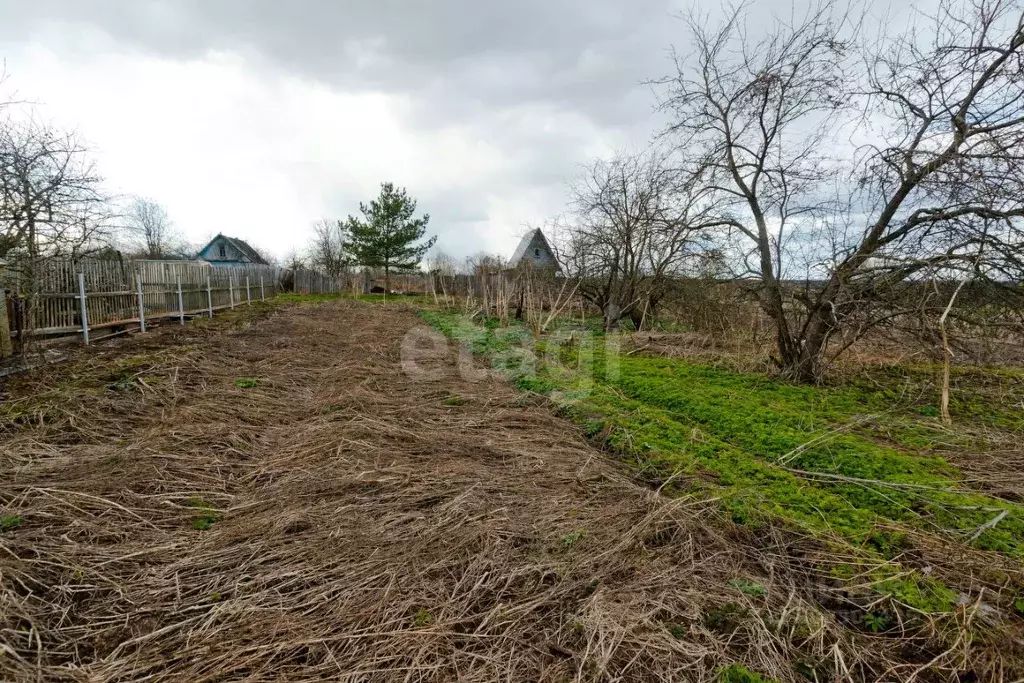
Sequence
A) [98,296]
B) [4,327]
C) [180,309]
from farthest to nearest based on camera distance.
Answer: [180,309]
[98,296]
[4,327]

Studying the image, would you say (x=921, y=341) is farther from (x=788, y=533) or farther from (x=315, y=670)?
(x=315, y=670)

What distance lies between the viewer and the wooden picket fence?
609 centimetres

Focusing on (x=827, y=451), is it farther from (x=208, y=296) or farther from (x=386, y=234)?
(x=386, y=234)

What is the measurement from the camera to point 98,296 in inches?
333

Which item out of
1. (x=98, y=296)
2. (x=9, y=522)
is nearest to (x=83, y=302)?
(x=98, y=296)

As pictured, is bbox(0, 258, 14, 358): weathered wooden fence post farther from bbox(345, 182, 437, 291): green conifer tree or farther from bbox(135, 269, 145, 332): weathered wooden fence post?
bbox(345, 182, 437, 291): green conifer tree

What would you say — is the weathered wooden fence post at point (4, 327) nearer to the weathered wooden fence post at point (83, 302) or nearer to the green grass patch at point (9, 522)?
the weathered wooden fence post at point (83, 302)

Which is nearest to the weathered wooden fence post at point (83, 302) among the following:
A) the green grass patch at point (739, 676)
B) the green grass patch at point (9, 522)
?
the green grass patch at point (9, 522)

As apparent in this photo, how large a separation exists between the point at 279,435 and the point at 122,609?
6.35 feet

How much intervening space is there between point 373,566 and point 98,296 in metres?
10.0

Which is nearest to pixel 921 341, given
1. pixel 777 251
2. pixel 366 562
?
pixel 777 251

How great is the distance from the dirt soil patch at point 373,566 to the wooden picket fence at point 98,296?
3.88 m

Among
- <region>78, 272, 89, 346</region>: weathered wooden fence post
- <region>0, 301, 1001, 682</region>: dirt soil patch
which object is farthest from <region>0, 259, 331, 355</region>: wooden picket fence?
<region>0, 301, 1001, 682</region>: dirt soil patch

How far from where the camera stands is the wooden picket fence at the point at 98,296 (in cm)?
609
